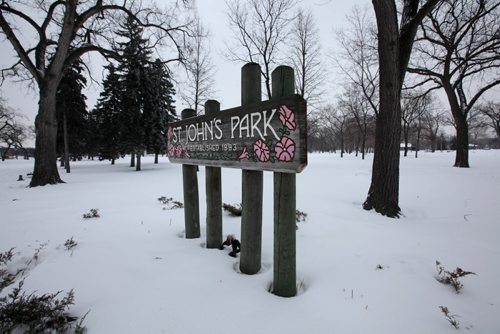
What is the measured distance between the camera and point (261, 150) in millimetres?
2033

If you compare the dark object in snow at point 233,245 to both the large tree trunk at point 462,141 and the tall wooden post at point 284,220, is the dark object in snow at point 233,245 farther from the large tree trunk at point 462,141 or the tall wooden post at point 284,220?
the large tree trunk at point 462,141

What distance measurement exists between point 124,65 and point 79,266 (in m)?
19.8

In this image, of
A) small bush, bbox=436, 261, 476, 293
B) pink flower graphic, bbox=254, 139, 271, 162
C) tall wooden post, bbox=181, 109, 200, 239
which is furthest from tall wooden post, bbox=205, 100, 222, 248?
small bush, bbox=436, 261, 476, 293

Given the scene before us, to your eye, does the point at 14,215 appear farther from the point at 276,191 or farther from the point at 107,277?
the point at 276,191

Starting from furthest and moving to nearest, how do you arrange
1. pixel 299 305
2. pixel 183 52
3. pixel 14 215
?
pixel 183 52 < pixel 14 215 < pixel 299 305

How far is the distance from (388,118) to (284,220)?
4.05m

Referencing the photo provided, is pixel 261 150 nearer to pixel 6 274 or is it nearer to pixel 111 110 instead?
pixel 6 274

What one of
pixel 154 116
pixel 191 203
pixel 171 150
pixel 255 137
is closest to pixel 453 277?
pixel 255 137

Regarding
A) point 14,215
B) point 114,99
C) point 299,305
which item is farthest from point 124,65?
point 299,305

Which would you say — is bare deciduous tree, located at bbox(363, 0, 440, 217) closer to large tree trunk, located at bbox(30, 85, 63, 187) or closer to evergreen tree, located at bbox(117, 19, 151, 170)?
large tree trunk, located at bbox(30, 85, 63, 187)

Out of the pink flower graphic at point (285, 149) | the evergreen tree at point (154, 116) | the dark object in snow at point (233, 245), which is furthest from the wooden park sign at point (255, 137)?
the evergreen tree at point (154, 116)

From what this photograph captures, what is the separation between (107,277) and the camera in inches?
93.2

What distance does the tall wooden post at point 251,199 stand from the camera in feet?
7.67

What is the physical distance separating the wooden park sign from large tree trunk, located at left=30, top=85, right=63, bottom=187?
10.2 m
